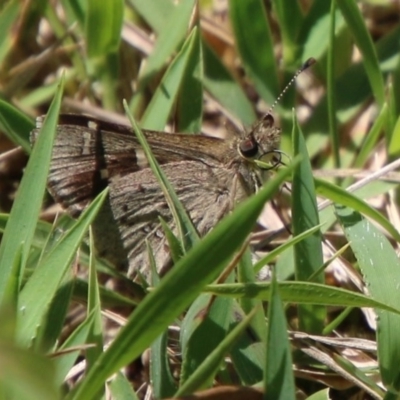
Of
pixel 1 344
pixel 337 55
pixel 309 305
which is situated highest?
pixel 337 55

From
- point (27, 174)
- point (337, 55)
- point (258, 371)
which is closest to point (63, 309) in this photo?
point (27, 174)

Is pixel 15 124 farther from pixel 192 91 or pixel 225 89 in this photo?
pixel 225 89

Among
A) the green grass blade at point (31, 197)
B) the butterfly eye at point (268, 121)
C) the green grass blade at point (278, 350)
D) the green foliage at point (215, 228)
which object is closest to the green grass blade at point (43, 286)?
the green foliage at point (215, 228)

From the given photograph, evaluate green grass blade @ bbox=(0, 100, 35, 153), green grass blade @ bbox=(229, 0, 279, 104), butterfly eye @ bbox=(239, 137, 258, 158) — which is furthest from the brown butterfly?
green grass blade @ bbox=(229, 0, 279, 104)

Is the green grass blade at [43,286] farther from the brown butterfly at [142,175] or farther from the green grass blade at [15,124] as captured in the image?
the green grass blade at [15,124]

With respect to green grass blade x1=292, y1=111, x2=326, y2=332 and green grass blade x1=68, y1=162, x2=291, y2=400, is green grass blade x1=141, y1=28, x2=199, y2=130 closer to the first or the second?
green grass blade x1=292, y1=111, x2=326, y2=332

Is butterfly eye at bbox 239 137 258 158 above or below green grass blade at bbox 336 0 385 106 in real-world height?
below

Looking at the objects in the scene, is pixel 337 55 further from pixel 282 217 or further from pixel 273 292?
pixel 273 292

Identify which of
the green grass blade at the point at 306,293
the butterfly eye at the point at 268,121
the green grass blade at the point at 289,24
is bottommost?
the green grass blade at the point at 306,293
